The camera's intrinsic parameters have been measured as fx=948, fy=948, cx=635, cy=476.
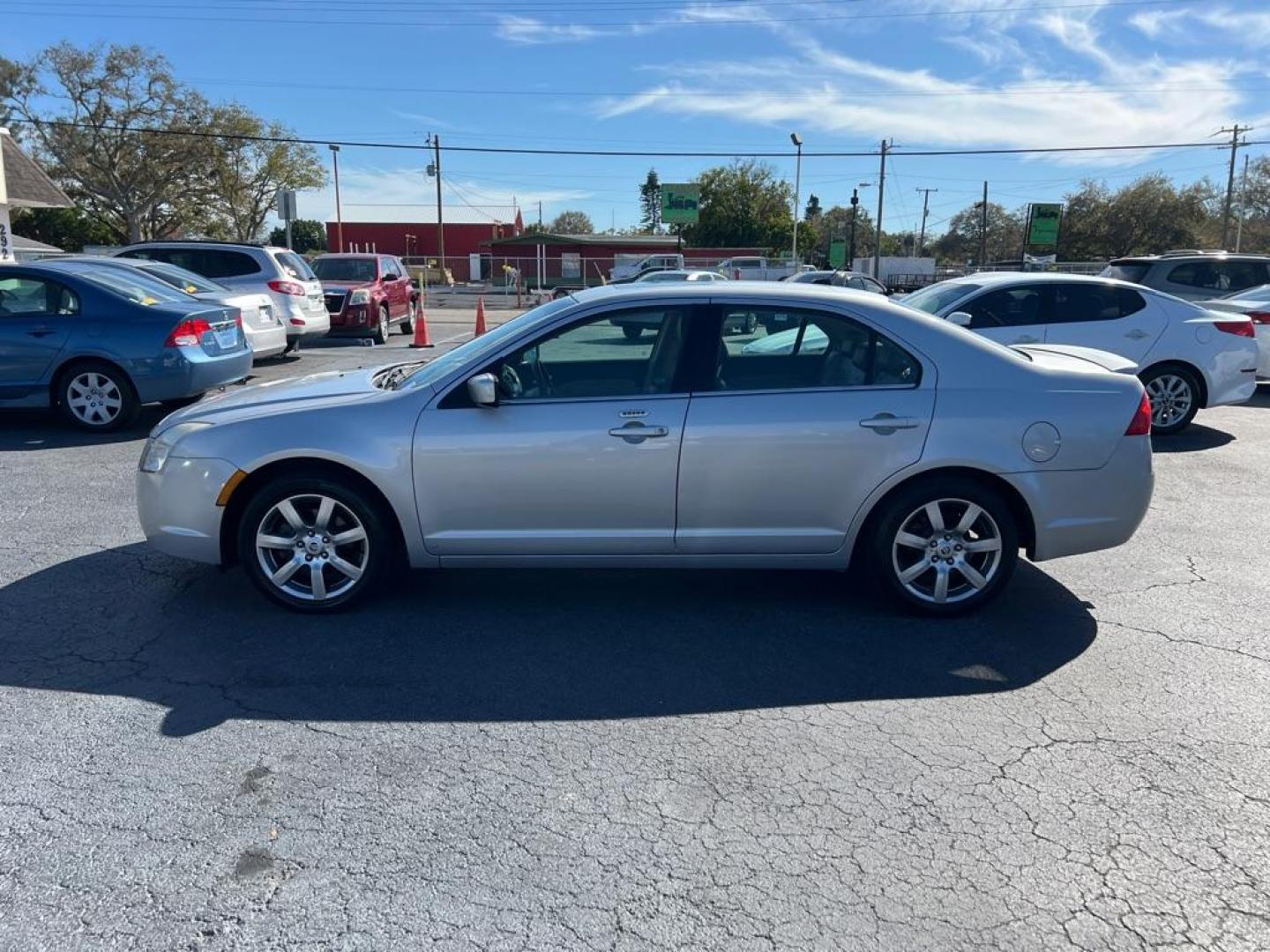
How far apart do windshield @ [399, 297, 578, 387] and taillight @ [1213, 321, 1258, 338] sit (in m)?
7.37

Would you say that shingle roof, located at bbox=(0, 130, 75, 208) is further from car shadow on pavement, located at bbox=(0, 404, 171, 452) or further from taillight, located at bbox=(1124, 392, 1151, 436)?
taillight, located at bbox=(1124, 392, 1151, 436)

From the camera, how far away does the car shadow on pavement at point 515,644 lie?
3844 mm

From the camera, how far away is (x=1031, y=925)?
2586 mm

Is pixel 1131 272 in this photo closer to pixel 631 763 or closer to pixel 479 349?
pixel 479 349

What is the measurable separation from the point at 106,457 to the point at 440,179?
161 feet

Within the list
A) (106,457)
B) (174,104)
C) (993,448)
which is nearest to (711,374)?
(993,448)

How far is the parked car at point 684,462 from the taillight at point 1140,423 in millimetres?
14

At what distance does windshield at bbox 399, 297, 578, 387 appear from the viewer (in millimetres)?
4605

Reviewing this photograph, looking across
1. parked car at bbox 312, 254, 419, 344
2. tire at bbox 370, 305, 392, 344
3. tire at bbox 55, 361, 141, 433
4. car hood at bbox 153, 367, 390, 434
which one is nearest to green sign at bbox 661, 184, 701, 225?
parked car at bbox 312, 254, 419, 344

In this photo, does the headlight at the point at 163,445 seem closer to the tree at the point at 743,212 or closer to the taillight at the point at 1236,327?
the taillight at the point at 1236,327

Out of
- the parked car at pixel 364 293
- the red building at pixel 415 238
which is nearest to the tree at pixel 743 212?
the red building at pixel 415 238

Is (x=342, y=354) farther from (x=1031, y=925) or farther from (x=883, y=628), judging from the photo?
(x=1031, y=925)

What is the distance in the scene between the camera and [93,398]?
346 inches

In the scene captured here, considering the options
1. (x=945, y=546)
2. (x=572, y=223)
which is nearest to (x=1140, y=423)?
(x=945, y=546)
